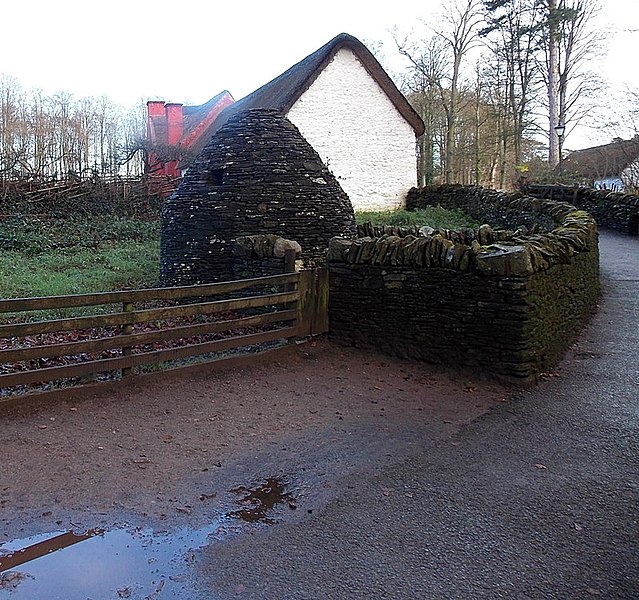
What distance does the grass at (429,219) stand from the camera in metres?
20.7

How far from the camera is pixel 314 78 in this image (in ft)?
81.2

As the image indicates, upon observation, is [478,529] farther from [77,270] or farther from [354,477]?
[77,270]

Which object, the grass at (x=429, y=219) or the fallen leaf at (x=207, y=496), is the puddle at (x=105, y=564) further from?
the grass at (x=429, y=219)

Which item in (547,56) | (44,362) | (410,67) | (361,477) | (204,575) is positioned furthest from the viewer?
(410,67)

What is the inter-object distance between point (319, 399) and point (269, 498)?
2203 millimetres

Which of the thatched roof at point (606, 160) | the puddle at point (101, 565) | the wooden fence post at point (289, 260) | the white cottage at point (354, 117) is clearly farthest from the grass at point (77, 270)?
the thatched roof at point (606, 160)

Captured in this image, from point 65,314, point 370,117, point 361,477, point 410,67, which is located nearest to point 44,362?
point 65,314

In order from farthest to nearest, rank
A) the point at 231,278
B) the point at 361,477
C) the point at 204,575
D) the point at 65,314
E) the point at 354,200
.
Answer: the point at 354,200 → the point at 231,278 → the point at 65,314 → the point at 361,477 → the point at 204,575

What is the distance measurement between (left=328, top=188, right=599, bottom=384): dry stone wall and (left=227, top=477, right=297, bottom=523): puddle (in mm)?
3459

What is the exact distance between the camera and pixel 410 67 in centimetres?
3466

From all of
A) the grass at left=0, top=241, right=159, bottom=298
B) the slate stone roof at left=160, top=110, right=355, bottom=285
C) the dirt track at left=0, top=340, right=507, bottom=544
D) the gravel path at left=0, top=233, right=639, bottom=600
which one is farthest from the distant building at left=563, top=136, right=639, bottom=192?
the dirt track at left=0, top=340, right=507, bottom=544

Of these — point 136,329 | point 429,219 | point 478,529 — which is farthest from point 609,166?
point 478,529

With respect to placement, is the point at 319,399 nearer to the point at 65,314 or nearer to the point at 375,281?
the point at 375,281

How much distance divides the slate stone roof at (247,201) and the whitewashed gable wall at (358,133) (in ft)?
43.0
